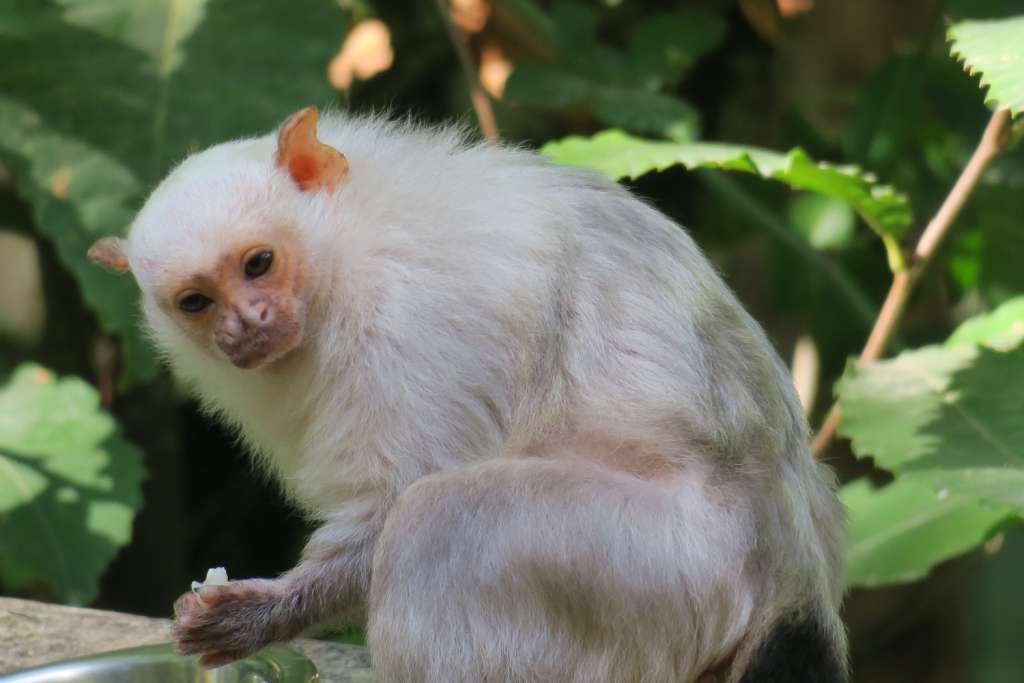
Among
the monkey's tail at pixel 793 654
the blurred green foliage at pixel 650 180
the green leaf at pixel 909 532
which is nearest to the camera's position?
the monkey's tail at pixel 793 654

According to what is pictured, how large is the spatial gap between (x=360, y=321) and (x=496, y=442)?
474 millimetres

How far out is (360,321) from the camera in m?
3.64

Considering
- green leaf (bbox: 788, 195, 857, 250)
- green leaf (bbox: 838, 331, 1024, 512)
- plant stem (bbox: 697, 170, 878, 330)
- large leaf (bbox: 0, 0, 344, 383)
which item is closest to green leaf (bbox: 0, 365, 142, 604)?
large leaf (bbox: 0, 0, 344, 383)

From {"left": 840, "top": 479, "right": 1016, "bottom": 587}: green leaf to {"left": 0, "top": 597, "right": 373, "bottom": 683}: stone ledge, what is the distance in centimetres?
171

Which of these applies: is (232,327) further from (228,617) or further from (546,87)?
(546,87)

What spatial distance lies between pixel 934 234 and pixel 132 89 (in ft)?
9.81

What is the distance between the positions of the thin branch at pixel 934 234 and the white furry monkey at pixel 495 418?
1113 mm

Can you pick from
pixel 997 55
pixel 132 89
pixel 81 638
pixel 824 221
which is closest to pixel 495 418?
pixel 81 638

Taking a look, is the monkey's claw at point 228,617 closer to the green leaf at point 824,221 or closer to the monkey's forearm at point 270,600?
the monkey's forearm at point 270,600

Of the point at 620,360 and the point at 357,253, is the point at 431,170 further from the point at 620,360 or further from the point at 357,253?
the point at 620,360

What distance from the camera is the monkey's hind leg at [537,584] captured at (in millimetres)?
3250

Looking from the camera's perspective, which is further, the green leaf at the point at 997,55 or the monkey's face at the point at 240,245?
the green leaf at the point at 997,55

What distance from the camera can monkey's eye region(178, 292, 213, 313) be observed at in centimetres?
381

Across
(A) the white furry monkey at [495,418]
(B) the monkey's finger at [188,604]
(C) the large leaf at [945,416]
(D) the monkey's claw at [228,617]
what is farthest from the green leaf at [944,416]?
(B) the monkey's finger at [188,604]
